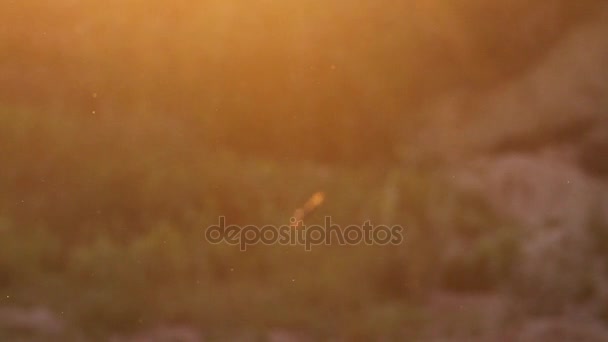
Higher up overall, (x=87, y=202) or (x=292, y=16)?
(x=292, y=16)

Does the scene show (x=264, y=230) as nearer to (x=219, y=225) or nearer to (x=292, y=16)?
(x=219, y=225)

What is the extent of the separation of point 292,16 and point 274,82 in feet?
1.73

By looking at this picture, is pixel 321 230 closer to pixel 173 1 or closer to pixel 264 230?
pixel 264 230

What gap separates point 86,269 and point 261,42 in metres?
2.19

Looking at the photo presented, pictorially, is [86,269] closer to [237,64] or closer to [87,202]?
[87,202]

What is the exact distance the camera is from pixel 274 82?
22.0 feet

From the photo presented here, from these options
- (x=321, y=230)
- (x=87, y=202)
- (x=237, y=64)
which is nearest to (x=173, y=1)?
(x=237, y=64)

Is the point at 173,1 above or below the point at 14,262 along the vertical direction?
above

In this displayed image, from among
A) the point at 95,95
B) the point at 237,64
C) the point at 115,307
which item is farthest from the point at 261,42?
the point at 115,307

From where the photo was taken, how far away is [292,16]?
21.9 ft

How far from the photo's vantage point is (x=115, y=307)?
650 centimetres

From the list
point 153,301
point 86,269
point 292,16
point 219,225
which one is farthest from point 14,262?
point 292,16

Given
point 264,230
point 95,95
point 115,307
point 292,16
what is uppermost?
point 292,16

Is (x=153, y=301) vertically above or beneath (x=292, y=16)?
beneath
